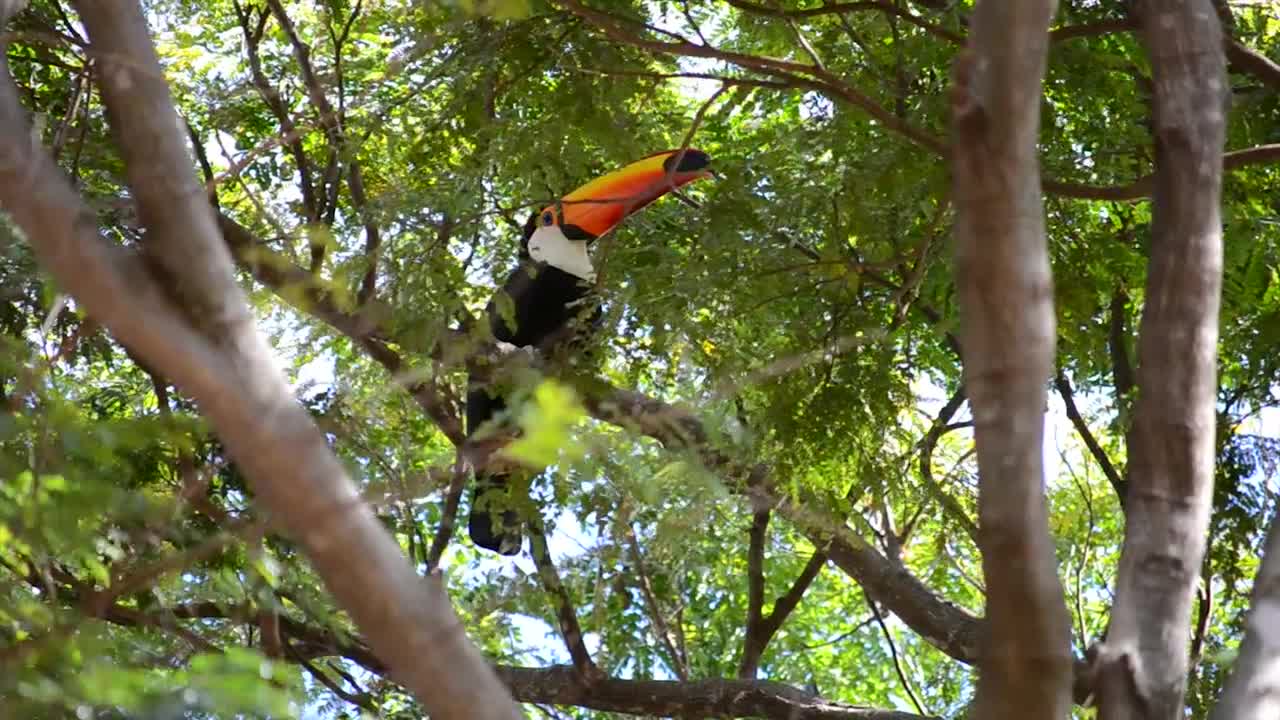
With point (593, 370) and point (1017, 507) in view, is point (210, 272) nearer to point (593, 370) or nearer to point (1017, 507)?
point (1017, 507)

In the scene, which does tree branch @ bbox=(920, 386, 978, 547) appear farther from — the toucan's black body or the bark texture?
the bark texture

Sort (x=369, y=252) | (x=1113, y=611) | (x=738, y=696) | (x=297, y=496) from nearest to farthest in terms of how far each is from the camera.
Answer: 1. (x=297, y=496)
2. (x=1113, y=611)
3. (x=369, y=252)
4. (x=738, y=696)

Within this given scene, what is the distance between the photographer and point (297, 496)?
1.71 meters

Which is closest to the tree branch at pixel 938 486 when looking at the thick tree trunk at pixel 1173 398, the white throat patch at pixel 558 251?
the white throat patch at pixel 558 251

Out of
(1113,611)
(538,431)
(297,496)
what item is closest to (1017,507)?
(1113,611)

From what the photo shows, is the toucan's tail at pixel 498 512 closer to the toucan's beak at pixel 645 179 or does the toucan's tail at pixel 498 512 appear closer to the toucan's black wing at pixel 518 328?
the toucan's black wing at pixel 518 328

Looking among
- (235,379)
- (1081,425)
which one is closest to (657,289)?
(1081,425)

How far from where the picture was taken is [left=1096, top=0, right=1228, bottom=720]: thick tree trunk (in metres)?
2.15

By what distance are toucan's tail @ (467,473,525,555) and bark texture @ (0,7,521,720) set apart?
2.34m

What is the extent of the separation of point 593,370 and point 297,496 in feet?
8.12

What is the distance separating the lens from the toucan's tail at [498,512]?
13.8 ft

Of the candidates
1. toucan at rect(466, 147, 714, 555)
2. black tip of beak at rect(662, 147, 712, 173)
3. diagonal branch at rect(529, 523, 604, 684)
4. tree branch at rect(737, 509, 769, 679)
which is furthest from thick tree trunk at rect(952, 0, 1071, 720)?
tree branch at rect(737, 509, 769, 679)

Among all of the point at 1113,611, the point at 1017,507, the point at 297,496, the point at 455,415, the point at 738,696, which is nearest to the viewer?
the point at 297,496

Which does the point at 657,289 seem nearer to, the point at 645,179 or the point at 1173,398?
the point at 645,179
